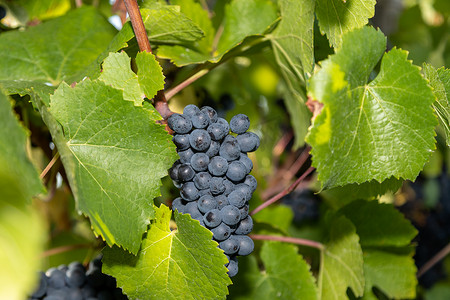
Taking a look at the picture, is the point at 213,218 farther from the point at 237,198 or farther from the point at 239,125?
the point at 239,125

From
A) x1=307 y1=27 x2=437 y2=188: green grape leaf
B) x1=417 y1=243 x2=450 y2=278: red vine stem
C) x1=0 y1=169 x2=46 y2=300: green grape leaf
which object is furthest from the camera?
x1=417 y1=243 x2=450 y2=278: red vine stem

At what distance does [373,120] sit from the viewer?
0.73m

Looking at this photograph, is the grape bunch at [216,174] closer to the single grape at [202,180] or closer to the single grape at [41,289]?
the single grape at [202,180]

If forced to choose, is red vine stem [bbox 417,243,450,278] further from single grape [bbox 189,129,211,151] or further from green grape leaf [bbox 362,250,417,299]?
single grape [bbox 189,129,211,151]

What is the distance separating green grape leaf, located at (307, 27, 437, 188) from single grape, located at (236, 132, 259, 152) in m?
0.13

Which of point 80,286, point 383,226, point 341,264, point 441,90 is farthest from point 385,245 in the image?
point 80,286

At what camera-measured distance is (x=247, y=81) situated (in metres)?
1.61

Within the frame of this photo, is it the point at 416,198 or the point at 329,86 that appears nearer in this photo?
the point at 329,86

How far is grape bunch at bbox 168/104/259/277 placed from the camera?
734mm

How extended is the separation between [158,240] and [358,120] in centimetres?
41

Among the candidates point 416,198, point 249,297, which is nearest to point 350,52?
point 249,297

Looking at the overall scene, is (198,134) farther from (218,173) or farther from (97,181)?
(97,181)

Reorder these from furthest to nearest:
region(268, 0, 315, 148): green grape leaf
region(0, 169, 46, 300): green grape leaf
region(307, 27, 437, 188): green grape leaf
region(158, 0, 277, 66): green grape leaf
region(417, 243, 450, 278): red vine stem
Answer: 1. region(417, 243, 450, 278): red vine stem
2. region(158, 0, 277, 66): green grape leaf
3. region(268, 0, 315, 148): green grape leaf
4. region(307, 27, 437, 188): green grape leaf
5. region(0, 169, 46, 300): green grape leaf

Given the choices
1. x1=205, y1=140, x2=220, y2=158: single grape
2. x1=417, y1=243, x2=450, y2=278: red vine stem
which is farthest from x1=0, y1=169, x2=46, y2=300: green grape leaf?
x1=417, y1=243, x2=450, y2=278: red vine stem
